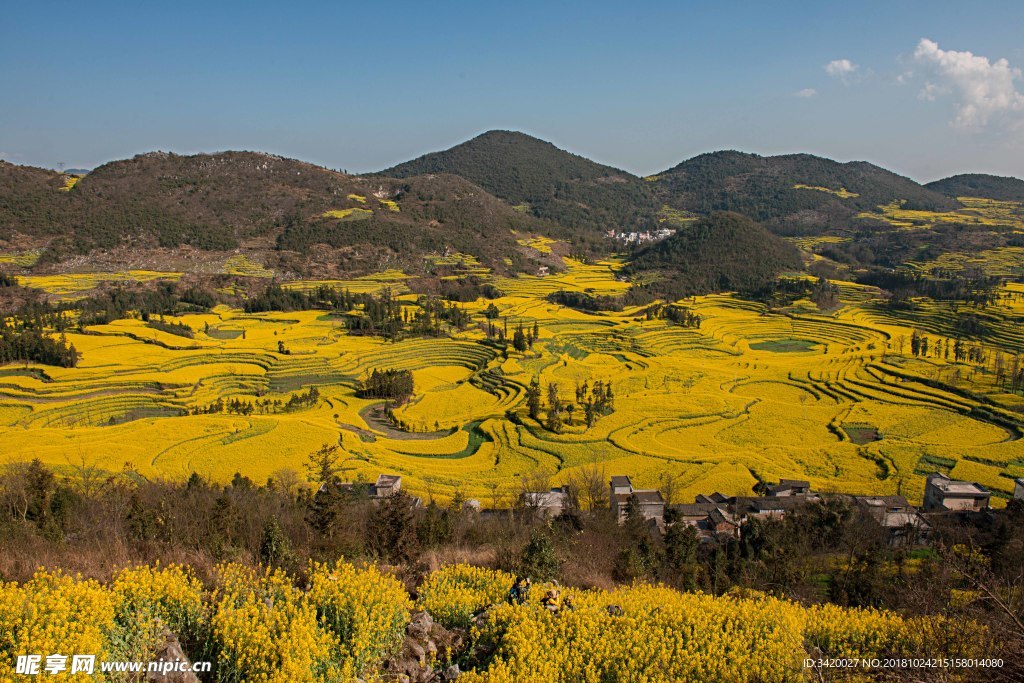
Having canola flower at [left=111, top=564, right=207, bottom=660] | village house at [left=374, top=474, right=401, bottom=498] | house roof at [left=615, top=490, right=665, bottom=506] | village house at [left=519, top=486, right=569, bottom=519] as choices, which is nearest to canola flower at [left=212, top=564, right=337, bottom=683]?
canola flower at [left=111, top=564, right=207, bottom=660]

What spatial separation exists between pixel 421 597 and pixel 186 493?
14.6 m

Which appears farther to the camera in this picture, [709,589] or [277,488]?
[277,488]

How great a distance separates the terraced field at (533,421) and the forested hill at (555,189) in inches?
3912

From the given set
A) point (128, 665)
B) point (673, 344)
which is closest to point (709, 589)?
point (128, 665)

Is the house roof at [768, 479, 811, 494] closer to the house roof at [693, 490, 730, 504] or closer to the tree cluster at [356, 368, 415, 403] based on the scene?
the house roof at [693, 490, 730, 504]

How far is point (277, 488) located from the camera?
2433 centimetres

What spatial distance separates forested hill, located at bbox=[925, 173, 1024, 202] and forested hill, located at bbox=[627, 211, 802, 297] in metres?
132

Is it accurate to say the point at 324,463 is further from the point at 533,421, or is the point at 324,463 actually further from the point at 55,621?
the point at 55,621

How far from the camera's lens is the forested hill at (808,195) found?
485 feet

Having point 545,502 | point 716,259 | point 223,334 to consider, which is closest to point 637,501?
point 545,502

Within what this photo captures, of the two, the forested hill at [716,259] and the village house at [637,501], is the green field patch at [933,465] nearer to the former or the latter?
the village house at [637,501]

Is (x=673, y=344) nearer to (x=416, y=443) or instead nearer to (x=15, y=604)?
(x=416, y=443)

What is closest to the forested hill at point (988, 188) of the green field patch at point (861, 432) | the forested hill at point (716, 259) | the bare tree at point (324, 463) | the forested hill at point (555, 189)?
the forested hill at point (555, 189)

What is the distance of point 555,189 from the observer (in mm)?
176750
